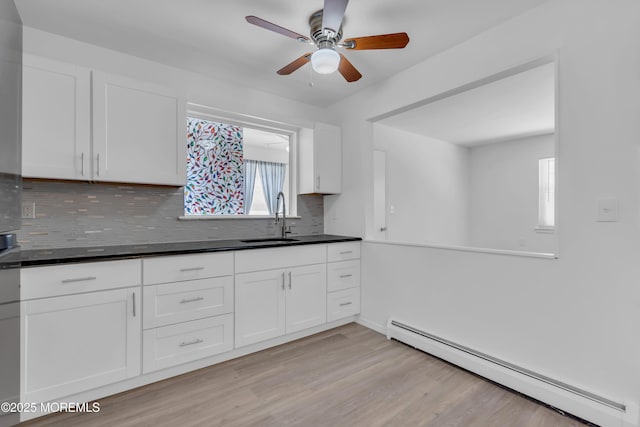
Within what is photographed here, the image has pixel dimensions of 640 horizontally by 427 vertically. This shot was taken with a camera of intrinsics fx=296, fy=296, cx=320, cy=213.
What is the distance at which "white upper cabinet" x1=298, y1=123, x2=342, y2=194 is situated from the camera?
316cm

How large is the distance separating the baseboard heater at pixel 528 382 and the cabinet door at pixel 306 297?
764 mm

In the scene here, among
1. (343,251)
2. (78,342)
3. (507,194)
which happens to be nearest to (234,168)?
(343,251)

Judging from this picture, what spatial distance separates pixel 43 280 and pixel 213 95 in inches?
75.6

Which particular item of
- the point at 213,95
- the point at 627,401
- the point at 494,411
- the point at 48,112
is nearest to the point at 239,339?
the point at 494,411

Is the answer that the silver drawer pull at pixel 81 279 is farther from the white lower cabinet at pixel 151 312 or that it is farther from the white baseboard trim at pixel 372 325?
the white baseboard trim at pixel 372 325

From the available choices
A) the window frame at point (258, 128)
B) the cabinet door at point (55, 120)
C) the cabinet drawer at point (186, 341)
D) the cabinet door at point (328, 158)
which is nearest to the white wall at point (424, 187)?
the cabinet door at point (328, 158)

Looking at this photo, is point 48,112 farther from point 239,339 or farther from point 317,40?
point 239,339

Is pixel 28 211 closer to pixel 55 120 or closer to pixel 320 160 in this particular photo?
pixel 55 120

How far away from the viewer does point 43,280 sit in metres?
1.60

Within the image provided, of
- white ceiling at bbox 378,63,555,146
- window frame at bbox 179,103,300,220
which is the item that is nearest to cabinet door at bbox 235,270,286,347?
window frame at bbox 179,103,300,220

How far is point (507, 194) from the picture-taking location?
5.05 metres

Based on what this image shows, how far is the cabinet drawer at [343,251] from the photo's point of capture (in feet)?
9.39

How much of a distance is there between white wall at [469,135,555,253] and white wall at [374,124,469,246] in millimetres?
192

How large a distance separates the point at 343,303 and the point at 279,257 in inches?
35.0
